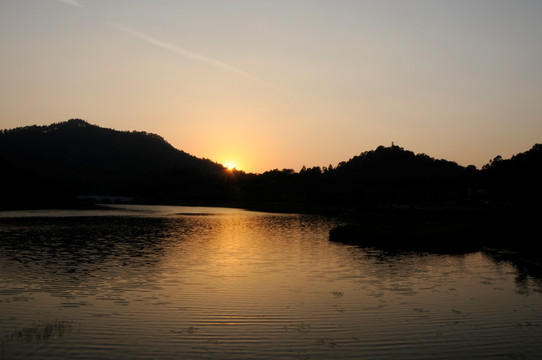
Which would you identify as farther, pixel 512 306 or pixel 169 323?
pixel 512 306

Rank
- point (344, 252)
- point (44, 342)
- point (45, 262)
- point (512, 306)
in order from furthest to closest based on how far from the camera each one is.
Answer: point (344, 252) < point (45, 262) < point (512, 306) < point (44, 342)

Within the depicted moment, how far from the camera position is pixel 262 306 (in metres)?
24.8

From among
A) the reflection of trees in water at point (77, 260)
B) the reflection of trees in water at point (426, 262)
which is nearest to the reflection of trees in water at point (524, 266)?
the reflection of trees in water at point (426, 262)

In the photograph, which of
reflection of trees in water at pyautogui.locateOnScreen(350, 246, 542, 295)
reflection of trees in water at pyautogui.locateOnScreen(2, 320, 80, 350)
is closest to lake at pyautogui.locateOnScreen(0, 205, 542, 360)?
reflection of trees in water at pyautogui.locateOnScreen(2, 320, 80, 350)

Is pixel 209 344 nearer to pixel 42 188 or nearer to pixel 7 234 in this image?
pixel 7 234

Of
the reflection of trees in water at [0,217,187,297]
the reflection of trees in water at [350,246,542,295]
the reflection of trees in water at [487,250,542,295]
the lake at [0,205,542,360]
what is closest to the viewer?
the lake at [0,205,542,360]

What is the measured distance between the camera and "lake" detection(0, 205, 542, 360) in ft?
57.1

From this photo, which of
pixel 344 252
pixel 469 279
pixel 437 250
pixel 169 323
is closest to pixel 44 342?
pixel 169 323

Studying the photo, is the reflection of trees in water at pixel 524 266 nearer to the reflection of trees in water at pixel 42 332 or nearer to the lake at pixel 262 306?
the lake at pixel 262 306

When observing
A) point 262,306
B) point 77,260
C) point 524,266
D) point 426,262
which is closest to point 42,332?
point 262,306

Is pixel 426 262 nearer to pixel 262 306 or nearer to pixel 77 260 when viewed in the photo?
pixel 262 306

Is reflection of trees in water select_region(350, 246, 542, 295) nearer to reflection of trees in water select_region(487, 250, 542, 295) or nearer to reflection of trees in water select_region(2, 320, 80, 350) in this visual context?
reflection of trees in water select_region(487, 250, 542, 295)

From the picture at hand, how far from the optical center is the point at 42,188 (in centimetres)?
17812

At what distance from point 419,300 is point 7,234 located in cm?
5741
